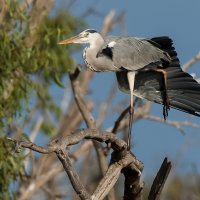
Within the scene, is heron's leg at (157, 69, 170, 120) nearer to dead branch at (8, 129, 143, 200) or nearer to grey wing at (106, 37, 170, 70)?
grey wing at (106, 37, 170, 70)

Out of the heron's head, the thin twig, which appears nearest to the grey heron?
the heron's head

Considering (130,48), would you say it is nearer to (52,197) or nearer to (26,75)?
(26,75)

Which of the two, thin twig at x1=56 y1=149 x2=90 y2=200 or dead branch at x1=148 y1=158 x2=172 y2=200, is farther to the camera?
dead branch at x1=148 y1=158 x2=172 y2=200

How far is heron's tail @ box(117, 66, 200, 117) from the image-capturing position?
215 inches

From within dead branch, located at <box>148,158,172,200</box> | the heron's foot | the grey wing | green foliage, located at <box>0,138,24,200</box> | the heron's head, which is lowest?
green foliage, located at <box>0,138,24,200</box>

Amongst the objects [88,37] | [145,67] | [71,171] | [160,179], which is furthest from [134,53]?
[71,171]

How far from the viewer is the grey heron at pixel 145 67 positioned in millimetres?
5238

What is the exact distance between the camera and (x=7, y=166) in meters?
6.13

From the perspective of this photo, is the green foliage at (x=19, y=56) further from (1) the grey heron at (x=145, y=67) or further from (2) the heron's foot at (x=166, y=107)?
(2) the heron's foot at (x=166, y=107)

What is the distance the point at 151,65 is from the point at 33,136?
3.42 meters

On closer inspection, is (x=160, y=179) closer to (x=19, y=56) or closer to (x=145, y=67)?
(x=145, y=67)

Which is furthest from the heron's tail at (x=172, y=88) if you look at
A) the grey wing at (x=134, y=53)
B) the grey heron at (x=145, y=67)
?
the grey wing at (x=134, y=53)

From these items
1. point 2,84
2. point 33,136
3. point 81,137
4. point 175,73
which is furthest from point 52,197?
point 81,137

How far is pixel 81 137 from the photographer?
4.00 metres
